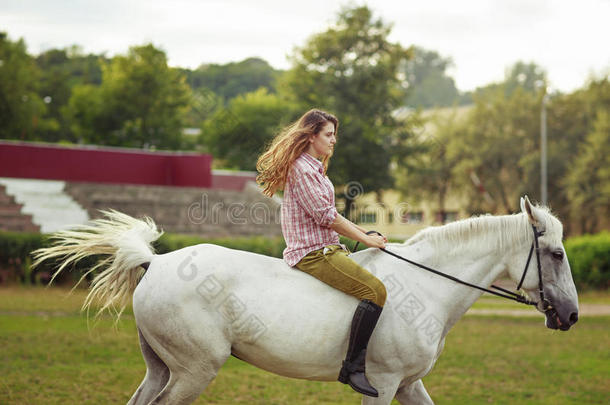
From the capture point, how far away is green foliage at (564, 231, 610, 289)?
2206cm

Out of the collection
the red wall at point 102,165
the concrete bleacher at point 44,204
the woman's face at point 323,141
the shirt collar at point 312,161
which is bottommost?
the concrete bleacher at point 44,204

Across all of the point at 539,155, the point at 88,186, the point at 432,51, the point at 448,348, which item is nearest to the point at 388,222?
the point at 539,155

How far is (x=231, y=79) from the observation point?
78688mm

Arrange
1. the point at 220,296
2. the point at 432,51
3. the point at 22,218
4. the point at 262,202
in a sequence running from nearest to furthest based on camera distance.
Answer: the point at 220,296, the point at 22,218, the point at 262,202, the point at 432,51

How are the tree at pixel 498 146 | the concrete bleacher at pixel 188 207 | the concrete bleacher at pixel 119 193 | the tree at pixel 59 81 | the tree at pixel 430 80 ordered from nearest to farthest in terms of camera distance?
the concrete bleacher at pixel 119 193, the concrete bleacher at pixel 188 207, the tree at pixel 498 146, the tree at pixel 59 81, the tree at pixel 430 80

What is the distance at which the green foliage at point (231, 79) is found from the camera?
76819 mm

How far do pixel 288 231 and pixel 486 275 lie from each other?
1668mm

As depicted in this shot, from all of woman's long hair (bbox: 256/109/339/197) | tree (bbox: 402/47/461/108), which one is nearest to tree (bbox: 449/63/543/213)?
woman's long hair (bbox: 256/109/339/197)

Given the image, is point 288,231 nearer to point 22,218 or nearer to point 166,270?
point 166,270

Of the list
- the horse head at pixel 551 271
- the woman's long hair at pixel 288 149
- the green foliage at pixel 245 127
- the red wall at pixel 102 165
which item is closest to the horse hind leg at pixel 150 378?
the woman's long hair at pixel 288 149

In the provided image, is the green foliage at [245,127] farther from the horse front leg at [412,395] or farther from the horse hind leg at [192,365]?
the horse hind leg at [192,365]

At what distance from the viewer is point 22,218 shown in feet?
72.1

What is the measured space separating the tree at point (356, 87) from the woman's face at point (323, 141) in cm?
2812

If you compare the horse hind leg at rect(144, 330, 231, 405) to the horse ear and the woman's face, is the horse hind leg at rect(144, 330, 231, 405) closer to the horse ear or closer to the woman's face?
the woman's face
